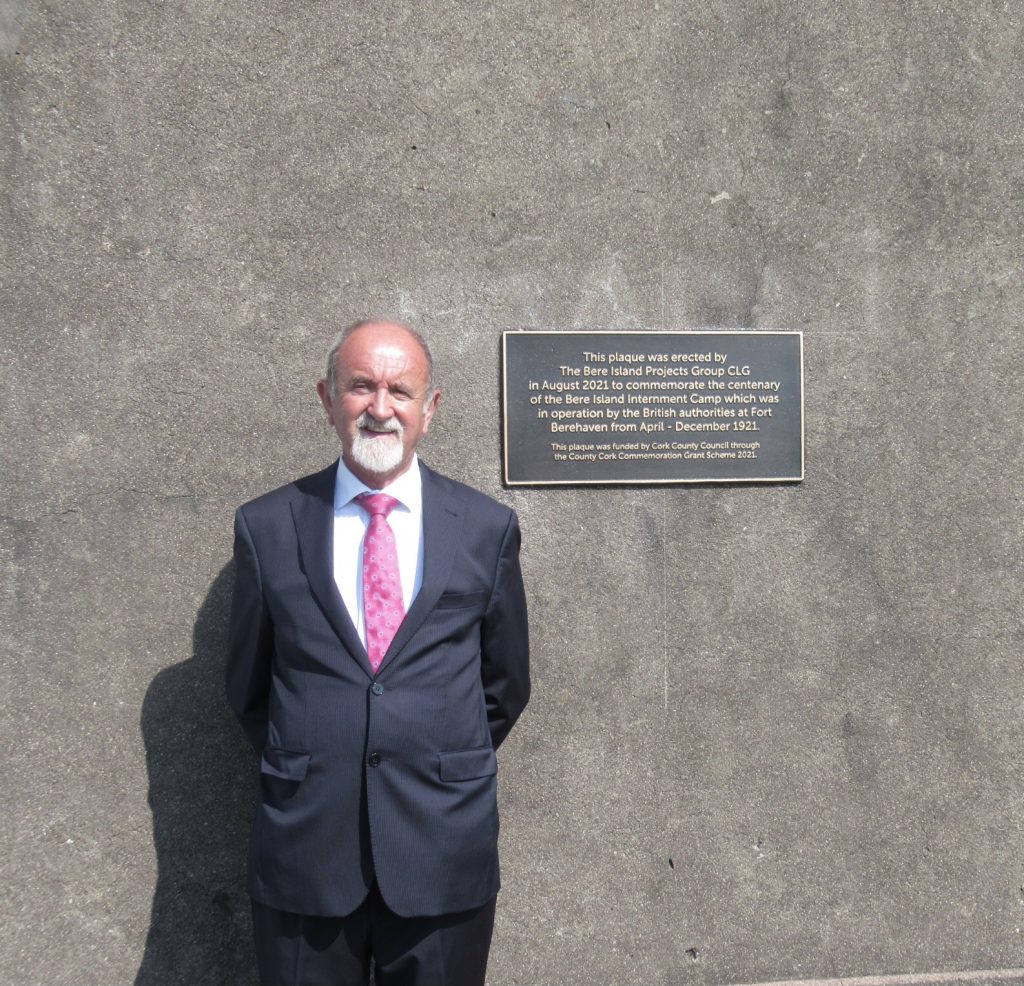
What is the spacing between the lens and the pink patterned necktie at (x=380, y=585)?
262 cm

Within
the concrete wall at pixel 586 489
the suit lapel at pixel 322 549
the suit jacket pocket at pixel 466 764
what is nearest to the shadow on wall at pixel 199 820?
the concrete wall at pixel 586 489

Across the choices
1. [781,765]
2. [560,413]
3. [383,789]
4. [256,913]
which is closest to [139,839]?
[256,913]

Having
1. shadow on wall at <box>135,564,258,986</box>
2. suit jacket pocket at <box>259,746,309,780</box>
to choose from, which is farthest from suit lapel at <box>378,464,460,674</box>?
shadow on wall at <box>135,564,258,986</box>

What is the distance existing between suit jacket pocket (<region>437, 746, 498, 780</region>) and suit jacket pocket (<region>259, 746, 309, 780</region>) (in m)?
0.38

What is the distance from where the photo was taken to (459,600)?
2.70m

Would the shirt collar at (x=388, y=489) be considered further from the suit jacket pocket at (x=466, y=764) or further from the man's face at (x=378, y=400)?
the suit jacket pocket at (x=466, y=764)

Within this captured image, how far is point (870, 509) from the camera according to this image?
3.79 metres

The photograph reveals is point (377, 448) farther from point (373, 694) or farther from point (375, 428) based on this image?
point (373, 694)

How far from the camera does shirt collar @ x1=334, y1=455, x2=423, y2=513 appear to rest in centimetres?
276

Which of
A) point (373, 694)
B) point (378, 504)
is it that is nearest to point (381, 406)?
point (378, 504)

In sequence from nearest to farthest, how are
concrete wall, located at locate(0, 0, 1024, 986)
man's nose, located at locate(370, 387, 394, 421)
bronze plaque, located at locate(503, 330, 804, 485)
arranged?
man's nose, located at locate(370, 387, 394, 421)
concrete wall, located at locate(0, 0, 1024, 986)
bronze plaque, located at locate(503, 330, 804, 485)

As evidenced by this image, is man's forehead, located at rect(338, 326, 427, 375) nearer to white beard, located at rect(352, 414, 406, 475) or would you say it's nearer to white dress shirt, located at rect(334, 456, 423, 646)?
white beard, located at rect(352, 414, 406, 475)

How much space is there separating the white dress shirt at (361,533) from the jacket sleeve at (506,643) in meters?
0.26

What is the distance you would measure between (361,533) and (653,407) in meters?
1.44
